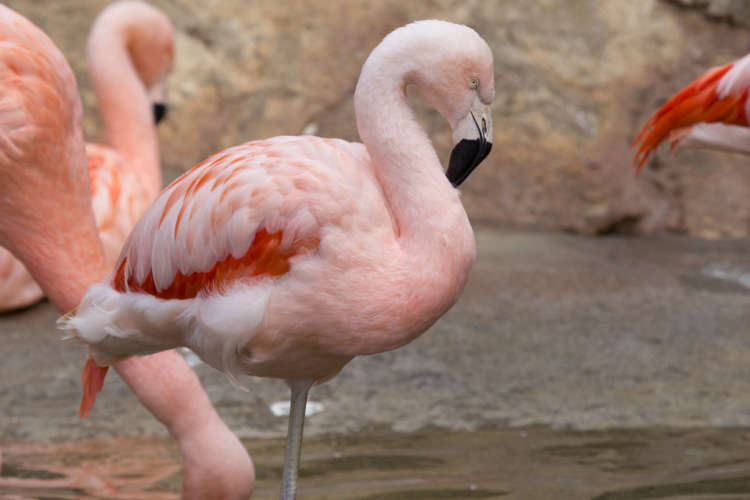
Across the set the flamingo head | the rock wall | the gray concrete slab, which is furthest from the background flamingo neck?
the rock wall

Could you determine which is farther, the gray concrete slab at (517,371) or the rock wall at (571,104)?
the rock wall at (571,104)

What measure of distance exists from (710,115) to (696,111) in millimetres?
59

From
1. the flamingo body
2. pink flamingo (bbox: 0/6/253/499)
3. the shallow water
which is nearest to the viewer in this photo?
the flamingo body

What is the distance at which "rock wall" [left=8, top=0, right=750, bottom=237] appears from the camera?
20.9ft

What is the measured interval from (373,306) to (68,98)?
114 centimetres

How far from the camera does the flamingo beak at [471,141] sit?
2.14m

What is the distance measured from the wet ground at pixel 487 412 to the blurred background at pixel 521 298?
10 mm

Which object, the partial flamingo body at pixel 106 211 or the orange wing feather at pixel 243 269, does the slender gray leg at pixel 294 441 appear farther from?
the partial flamingo body at pixel 106 211

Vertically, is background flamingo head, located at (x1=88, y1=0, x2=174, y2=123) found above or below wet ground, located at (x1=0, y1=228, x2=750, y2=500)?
above

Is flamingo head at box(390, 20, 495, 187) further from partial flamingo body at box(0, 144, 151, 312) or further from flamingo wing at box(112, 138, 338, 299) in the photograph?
partial flamingo body at box(0, 144, 151, 312)

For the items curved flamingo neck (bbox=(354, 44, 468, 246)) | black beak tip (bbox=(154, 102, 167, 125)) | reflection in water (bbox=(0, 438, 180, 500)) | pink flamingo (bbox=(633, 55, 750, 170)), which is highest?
curved flamingo neck (bbox=(354, 44, 468, 246))

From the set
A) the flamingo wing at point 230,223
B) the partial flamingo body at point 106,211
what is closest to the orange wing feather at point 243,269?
the flamingo wing at point 230,223

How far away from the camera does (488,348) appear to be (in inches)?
161

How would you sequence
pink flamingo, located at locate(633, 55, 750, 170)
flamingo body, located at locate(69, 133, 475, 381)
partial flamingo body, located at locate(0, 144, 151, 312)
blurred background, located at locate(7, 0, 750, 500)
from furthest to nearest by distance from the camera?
partial flamingo body, located at locate(0, 144, 151, 312), pink flamingo, located at locate(633, 55, 750, 170), blurred background, located at locate(7, 0, 750, 500), flamingo body, located at locate(69, 133, 475, 381)
